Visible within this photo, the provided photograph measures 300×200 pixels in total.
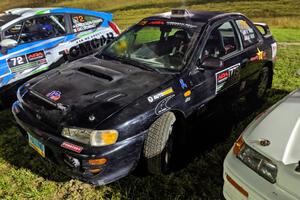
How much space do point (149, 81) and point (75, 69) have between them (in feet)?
3.35

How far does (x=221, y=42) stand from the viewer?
405cm

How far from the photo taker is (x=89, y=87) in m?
3.25

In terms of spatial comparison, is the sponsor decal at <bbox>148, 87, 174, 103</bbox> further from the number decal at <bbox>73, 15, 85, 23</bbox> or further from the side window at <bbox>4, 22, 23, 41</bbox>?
the number decal at <bbox>73, 15, 85, 23</bbox>

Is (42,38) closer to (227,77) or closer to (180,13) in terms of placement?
(180,13)

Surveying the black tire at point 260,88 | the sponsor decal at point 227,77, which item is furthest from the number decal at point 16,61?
the black tire at point 260,88

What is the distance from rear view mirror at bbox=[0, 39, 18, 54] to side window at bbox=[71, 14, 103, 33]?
126cm

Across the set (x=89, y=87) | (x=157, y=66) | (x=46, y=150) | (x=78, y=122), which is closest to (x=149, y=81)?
(x=157, y=66)

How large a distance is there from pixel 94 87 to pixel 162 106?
745mm

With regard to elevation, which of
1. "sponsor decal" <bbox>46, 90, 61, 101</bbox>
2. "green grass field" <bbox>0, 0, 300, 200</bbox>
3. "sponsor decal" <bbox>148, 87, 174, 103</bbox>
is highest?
"sponsor decal" <bbox>46, 90, 61, 101</bbox>

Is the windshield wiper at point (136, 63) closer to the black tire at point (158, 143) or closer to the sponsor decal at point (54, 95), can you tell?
the black tire at point (158, 143)

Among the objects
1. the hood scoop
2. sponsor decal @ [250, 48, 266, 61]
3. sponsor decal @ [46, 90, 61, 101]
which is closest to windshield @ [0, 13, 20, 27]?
the hood scoop

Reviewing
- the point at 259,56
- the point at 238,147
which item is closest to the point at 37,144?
the point at 238,147

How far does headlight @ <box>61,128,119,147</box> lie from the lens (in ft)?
9.04

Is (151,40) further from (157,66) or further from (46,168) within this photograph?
(46,168)
